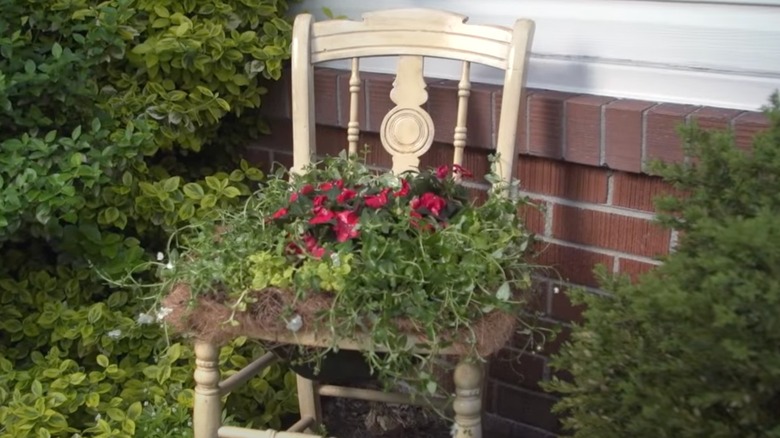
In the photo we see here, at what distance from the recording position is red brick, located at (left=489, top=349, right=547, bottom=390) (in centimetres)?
227

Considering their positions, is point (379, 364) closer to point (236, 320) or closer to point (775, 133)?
point (236, 320)

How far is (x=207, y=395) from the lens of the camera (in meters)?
1.83

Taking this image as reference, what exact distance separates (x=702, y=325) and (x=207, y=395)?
98 centimetres

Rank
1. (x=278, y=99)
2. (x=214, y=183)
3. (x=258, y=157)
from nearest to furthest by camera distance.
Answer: (x=214, y=183), (x=278, y=99), (x=258, y=157)

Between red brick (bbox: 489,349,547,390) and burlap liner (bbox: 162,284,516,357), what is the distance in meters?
0.59

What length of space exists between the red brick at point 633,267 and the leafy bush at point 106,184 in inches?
34.7

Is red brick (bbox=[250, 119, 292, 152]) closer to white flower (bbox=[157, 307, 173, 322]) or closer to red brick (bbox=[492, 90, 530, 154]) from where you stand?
red brick (bbox=[492, 90, 530, 154])

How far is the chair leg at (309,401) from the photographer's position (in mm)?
2287

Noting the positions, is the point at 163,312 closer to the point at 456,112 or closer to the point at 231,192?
the point at 231,192

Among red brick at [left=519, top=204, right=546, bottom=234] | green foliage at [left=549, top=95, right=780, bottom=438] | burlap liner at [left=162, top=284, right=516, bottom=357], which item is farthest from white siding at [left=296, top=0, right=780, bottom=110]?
burlap liner at [left=162, top=284, right=516, bottom=357]

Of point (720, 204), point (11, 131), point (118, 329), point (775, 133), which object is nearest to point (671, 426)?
point (720, 204)

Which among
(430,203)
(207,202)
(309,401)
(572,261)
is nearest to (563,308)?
(572,261)

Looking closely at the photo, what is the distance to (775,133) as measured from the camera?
1309 mm

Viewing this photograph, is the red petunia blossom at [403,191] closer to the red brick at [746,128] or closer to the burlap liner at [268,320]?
the burlap liner at [268,320]
